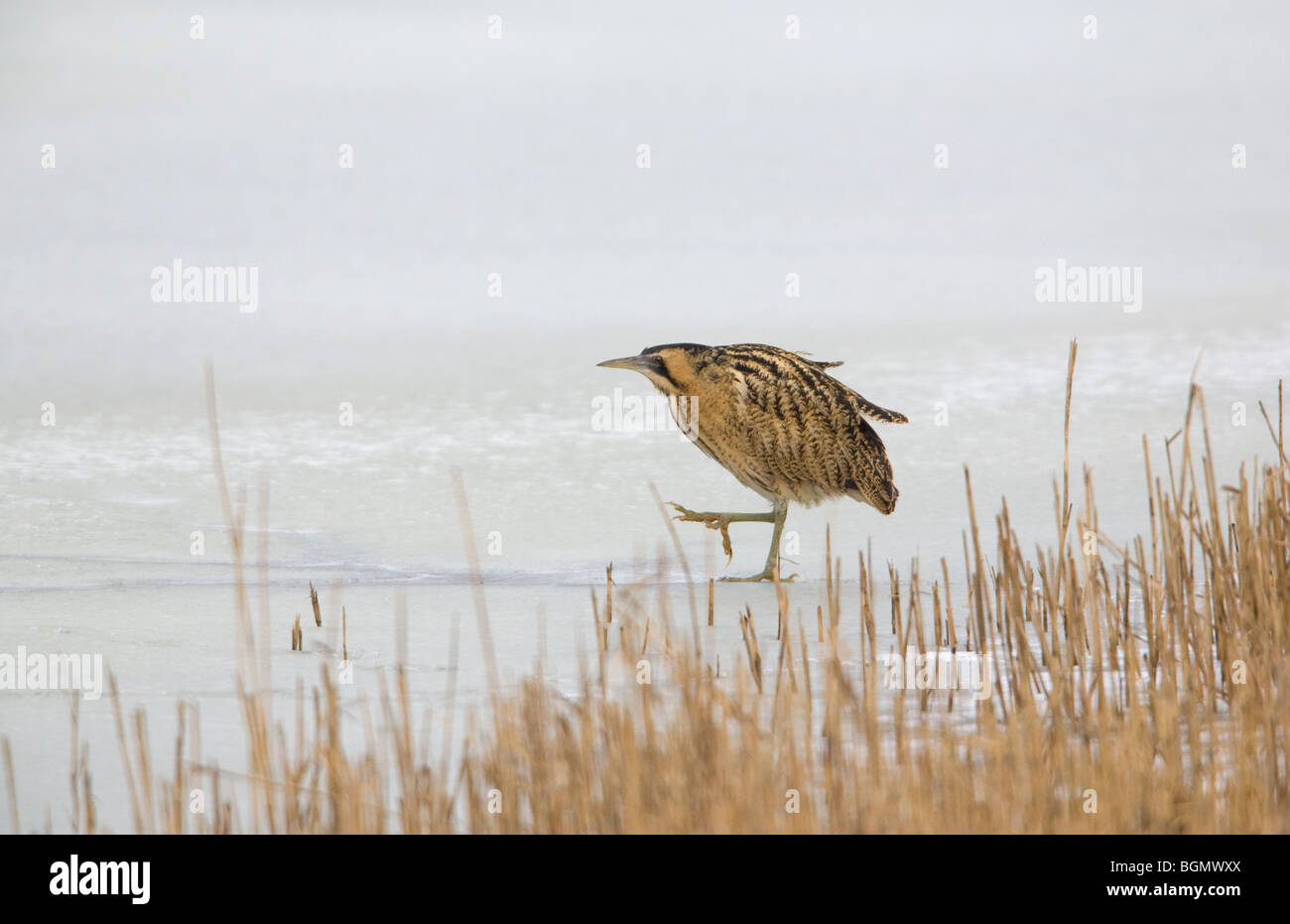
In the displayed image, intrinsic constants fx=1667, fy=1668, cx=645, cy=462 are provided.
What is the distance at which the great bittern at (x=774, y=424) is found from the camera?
6.62 metres

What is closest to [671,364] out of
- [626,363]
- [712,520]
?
[626,363]

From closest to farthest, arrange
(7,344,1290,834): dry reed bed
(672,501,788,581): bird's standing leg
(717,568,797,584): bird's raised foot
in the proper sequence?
(7,344,1290,834): dry reed bed, (717,568,797,584): bird's raised foot, (672,501,788,581): bird's standing leg

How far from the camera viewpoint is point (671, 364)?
6.84 meters

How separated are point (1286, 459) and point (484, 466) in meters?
5.00

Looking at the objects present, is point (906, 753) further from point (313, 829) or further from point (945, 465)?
point (945, 465)

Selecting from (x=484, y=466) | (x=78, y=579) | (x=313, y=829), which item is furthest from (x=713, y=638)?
(x=484, y=466)

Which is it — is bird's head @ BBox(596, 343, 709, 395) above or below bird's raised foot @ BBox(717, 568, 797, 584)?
above

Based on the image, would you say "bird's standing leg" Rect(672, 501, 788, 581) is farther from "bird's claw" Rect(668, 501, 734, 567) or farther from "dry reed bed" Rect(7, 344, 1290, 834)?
"dry reed bed" Rect(7, 344, 1290, 834)

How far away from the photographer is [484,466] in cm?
928

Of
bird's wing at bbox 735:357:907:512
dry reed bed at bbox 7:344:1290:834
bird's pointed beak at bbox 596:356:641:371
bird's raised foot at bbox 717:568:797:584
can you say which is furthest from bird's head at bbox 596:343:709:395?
dry reed bed at bbox 7:344:1290:834

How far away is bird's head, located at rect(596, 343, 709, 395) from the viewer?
6.79 m

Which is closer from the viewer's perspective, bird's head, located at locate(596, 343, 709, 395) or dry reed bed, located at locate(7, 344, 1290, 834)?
dry reed bed, located at locate(7, 344, 1290, 834)

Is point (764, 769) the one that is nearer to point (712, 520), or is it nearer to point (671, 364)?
point (712, 520)

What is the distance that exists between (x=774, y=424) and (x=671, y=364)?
538mm
